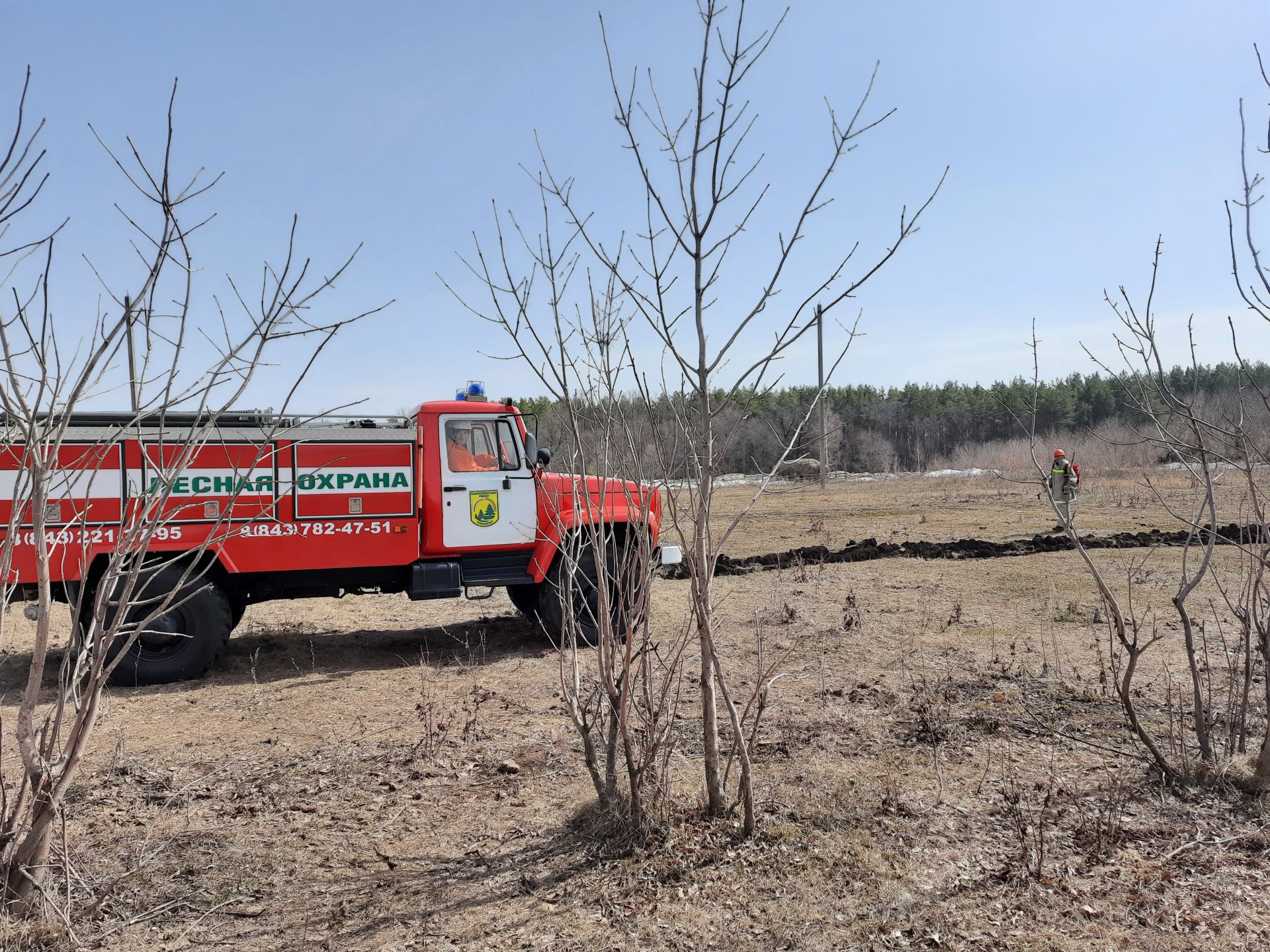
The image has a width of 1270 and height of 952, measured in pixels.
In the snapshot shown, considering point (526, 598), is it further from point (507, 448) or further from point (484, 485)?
point (507, 448)

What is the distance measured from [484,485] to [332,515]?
4.13 feet

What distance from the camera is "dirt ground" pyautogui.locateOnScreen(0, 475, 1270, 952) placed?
3062 millimetres

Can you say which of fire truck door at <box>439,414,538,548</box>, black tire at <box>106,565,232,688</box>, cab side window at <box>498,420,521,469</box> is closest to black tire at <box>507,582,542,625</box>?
fire truck door at <box>439,414,538,548</box>

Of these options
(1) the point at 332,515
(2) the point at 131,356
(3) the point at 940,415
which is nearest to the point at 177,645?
(1) the point at 332,515

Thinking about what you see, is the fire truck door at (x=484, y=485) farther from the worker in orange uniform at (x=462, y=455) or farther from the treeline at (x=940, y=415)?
the treeline at (x=940, y=415)

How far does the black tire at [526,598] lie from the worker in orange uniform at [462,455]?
1.42 m

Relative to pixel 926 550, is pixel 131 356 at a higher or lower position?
higher

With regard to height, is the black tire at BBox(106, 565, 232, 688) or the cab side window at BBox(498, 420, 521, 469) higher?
the cab side window at BBox(498, 420, 521, 469)

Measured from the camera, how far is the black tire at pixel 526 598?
28.0ft

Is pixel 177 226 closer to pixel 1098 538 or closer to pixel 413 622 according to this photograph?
pixel 413 622

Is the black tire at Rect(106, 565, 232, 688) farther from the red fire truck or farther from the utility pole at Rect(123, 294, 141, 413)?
the utility pole at Rect(123, 294, 141, 413)

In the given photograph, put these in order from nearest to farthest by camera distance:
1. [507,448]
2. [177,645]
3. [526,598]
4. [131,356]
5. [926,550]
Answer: [131,356] → [177,645] → [507,448] → [526,598] → [926,550]

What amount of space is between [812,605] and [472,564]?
4067mm

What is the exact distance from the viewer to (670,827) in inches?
143
